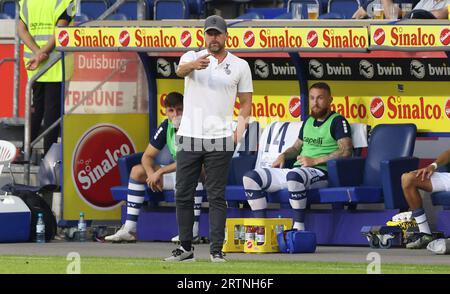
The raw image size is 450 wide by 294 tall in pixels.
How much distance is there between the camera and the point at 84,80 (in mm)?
18812

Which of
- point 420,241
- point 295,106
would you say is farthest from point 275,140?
point 420,241

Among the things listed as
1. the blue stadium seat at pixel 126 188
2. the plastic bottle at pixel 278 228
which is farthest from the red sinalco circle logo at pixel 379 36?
the blue stadium seat at pixel 126 188

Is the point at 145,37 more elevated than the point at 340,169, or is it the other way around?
the point at 145,37

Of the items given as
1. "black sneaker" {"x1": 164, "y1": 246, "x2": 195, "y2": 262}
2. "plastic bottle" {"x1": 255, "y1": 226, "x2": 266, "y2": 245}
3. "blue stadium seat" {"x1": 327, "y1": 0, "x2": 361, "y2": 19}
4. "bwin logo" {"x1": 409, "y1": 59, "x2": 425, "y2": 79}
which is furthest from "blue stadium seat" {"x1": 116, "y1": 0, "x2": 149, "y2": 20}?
"black sneaker" {"x1": 164, "y1": 246, "x2": 195, "y2": 262}

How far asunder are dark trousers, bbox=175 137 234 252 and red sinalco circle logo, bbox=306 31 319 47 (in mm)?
3074

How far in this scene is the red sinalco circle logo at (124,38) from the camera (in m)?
17.9

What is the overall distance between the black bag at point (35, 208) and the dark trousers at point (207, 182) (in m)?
3.68

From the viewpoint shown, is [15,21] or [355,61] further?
[15,21]

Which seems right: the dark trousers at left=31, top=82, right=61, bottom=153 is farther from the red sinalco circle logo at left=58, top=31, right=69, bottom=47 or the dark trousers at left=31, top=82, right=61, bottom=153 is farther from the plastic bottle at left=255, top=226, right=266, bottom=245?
the plastic bottle at left=255, top=226, right=266, bottom=245

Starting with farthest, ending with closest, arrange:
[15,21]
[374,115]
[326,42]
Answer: [15,21]
[374,115]
[326,42]

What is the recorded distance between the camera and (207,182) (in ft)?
46.8
